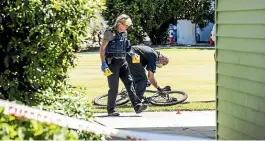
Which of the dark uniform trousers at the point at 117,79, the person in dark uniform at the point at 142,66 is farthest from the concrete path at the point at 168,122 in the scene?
the person in dark uniform at the point at 142,66

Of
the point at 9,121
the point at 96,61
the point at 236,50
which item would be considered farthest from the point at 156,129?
the point at 96,61

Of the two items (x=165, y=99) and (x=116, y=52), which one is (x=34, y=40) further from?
(x=165, y=99)

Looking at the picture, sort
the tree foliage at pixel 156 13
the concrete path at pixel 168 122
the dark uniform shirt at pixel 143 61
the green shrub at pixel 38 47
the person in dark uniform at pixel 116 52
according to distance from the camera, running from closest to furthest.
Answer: the green shrub at pixel 38 47 < the concrete path at pixel 168 122 < the person in dark uniform at pixel 116 52 < the dark uniform shirt at pixel 143 61 < the tree foliage at pixel 156 13

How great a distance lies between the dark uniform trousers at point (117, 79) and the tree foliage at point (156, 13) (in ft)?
81.1

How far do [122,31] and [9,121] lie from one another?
257 inches

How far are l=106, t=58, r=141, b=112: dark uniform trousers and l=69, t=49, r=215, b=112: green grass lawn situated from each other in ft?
2.11

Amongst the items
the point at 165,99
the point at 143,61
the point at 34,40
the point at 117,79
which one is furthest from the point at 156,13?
the point at 34,40

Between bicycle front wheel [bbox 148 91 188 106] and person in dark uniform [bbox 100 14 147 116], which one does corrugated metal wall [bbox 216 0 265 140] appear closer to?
person in dark uniform [bbox 100 14 147 116]

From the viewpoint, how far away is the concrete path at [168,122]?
989 centimetres

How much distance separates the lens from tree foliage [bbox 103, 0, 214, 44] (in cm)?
3766

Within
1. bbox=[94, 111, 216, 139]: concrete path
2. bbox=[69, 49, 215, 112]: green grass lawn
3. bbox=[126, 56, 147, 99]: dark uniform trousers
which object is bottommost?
bbox=[69, 49, 215, 112]: green grass lawn

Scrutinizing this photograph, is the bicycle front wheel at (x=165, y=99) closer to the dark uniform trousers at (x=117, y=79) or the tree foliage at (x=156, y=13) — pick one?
the dark uniform trousers at (x=117, y=79)

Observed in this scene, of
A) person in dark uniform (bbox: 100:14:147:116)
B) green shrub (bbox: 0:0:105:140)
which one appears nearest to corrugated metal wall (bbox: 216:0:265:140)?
green shrub (bbox: 0:0:105:140)

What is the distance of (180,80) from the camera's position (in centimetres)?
1828
